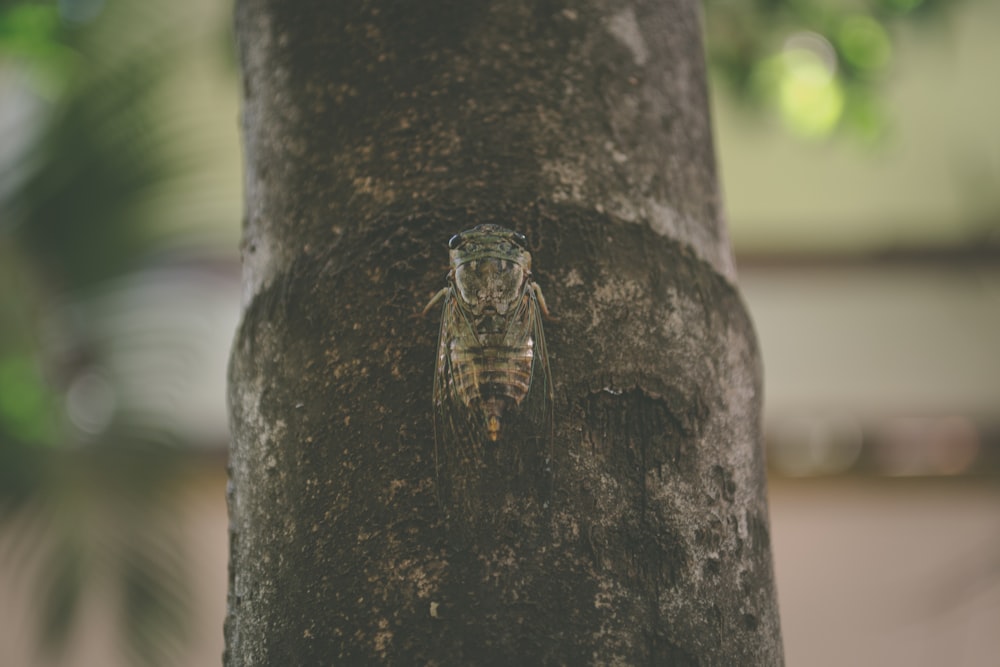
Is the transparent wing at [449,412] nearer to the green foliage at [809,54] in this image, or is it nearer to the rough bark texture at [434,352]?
the rough bark texture at [434,352]

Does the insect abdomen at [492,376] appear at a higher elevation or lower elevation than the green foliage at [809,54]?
lower

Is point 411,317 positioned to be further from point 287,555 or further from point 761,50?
point 761,50

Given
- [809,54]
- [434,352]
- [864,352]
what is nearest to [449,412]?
[434,352]

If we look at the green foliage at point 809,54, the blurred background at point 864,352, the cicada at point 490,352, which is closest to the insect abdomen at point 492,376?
the cicada at point 490,352

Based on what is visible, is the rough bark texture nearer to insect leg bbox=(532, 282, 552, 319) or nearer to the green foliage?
insect leg bbox=(532, 282, 552, 319)

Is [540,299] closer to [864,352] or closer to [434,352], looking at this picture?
[434,352]

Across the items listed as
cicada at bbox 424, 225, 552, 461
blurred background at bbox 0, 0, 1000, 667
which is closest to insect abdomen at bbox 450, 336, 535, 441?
cicada at bbox 424, 225, 552, 461
